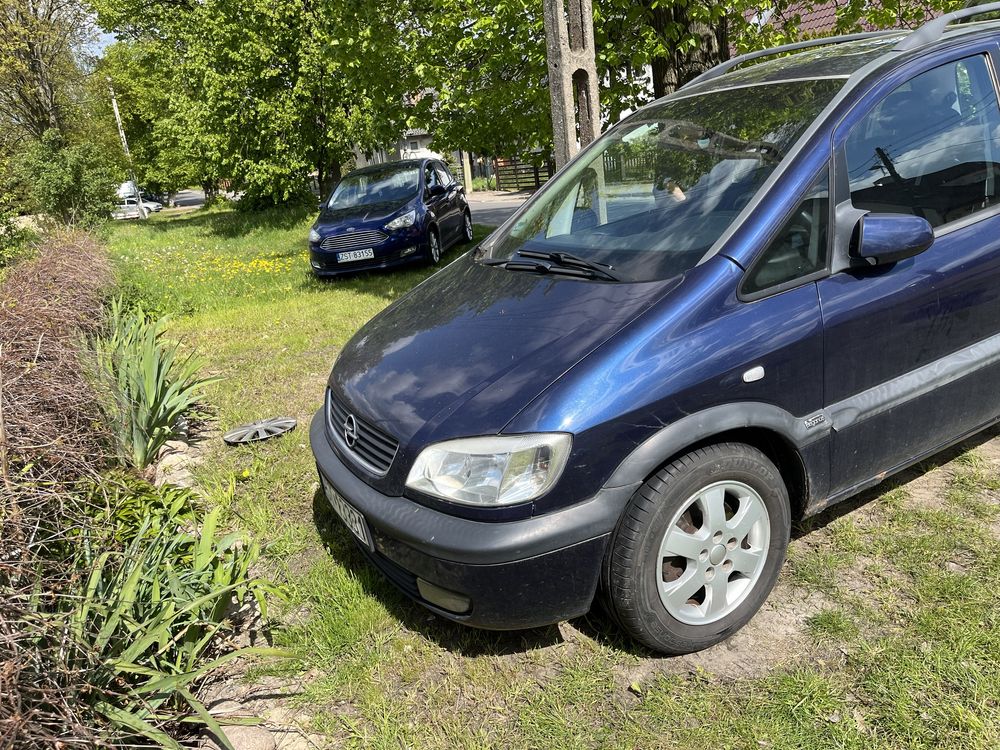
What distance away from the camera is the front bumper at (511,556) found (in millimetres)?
Answer: 2264

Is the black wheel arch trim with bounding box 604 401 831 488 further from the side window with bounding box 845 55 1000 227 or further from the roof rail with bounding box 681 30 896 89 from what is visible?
the roof rail with bounding box 681 30 896 89

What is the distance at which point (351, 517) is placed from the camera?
281 cm

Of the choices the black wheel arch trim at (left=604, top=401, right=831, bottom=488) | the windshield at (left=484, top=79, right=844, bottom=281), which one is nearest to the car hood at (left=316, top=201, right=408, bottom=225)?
the windshield at (left=484, top=79, right=844, bottom=281)

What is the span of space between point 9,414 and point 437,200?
9041 mm

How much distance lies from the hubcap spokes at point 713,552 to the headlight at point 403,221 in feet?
26.9

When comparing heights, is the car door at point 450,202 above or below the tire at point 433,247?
above

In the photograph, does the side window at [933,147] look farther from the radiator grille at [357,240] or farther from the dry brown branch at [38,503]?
the radiator grille at [357,240]

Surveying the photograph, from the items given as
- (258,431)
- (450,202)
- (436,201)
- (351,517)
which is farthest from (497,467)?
(450,202)

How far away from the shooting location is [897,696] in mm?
2307

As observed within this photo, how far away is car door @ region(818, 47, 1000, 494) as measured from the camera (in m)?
2.69

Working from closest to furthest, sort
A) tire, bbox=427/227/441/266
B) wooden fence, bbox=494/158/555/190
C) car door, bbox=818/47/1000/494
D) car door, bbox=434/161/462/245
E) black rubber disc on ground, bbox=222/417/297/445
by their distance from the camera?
car door, bbox=818/47/1000/494
black rubber disc on ground, bbox=222/417/297/445
tire, bbox=427/227/441/266
car door, bbox=434/161/462/245
wooden fence, bbox=494/158/555/190

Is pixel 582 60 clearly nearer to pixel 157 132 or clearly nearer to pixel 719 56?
pixel 719 56

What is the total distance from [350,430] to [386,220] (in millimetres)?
7639

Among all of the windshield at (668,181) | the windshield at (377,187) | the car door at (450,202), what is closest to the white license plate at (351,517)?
the windshield at (668,181)
